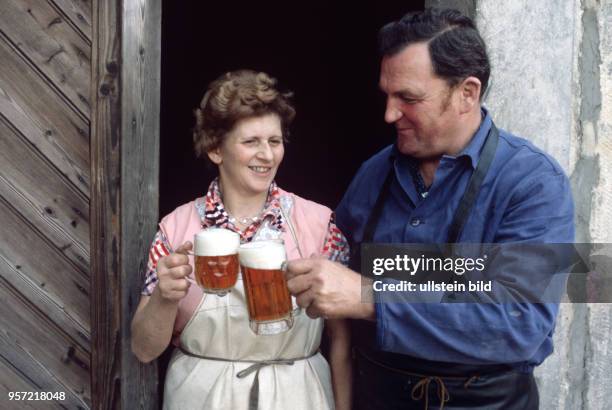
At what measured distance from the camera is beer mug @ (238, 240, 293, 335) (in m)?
1.88

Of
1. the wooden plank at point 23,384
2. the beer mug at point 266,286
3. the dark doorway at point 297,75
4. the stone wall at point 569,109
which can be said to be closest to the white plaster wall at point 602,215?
the stone wall at point 569,109

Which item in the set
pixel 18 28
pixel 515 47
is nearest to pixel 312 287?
pixel 515 47

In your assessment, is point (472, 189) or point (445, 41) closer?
point (472, 189)

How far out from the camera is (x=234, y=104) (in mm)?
2287

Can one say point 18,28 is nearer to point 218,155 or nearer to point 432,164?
point 218,155

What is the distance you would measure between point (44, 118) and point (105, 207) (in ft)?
1.34

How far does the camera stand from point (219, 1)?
5.91m

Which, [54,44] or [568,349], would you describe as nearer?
[54,44]

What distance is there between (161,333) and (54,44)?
1167 mm

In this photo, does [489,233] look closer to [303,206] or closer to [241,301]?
[303,206]

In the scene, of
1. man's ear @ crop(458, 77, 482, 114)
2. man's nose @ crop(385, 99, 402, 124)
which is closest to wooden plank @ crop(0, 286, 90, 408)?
man's nose @ crop(385, 99, 402, 124)

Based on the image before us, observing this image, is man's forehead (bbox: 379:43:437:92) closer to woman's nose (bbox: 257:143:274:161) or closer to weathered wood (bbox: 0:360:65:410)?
woman's nose (bbox: 257:143:274:161)

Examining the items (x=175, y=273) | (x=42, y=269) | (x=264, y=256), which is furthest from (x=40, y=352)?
(x=264, y=256)

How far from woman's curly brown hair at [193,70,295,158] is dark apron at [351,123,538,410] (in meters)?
0.76
